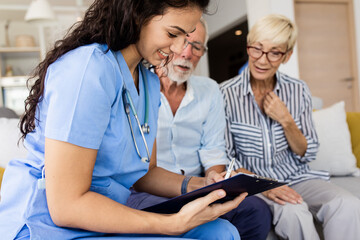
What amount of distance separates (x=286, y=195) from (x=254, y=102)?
1.46 feet

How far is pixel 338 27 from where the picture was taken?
4.84m

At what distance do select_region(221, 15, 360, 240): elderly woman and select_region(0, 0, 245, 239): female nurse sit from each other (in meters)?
0.72

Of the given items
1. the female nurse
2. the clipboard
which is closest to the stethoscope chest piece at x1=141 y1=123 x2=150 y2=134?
the female nurse

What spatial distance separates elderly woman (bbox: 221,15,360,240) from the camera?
1562 mm

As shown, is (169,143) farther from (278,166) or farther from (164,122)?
(278,166)

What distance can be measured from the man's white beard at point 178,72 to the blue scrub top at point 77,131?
0.63 metres

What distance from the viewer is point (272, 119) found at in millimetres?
1622

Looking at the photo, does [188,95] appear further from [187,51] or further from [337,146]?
[337,146]

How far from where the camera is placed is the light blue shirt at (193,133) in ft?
4.82

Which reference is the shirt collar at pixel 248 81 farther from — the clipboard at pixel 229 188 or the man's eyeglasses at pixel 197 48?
the clipboard at pixel 229 188

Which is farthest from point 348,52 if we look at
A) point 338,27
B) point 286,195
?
point 286,195

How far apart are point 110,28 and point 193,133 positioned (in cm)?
81

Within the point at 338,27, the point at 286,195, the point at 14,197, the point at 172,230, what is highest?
the point at 338,27

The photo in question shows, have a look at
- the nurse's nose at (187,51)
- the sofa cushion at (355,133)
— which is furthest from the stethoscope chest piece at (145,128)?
the sofa cushion at (355,133)
